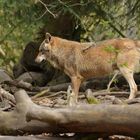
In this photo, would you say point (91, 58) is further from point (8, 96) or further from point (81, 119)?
point (81, 119)

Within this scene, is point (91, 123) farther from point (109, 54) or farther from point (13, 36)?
point (13, 36)

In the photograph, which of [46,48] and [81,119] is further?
[46,48]

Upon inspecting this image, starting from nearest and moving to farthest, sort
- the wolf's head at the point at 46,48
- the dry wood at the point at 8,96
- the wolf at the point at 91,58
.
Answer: the dry wood at the point at 8,96
the wolf at the point at 91,58
the wolf's head at the point at 46,48

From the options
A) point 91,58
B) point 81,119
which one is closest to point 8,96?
point 81,119

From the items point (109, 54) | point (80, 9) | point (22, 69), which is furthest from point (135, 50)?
point (22, 69)

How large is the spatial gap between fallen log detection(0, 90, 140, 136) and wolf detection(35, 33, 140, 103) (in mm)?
5925

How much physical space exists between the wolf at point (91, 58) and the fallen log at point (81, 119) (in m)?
5.93

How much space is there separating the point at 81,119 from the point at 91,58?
7.03 metres

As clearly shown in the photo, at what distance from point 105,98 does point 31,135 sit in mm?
3817

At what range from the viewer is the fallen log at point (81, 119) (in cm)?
520

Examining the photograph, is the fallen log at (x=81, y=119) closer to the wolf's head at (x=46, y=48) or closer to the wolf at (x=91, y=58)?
the wolf at (x=91, y=58)

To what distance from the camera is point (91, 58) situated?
40.8 ft

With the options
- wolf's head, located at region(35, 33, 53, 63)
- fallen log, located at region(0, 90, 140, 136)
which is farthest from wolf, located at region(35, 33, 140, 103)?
fallen log, located at region(0, 90, 140, 136)

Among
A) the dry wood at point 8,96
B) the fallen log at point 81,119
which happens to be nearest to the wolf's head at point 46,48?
the dry wood at point 8,96
